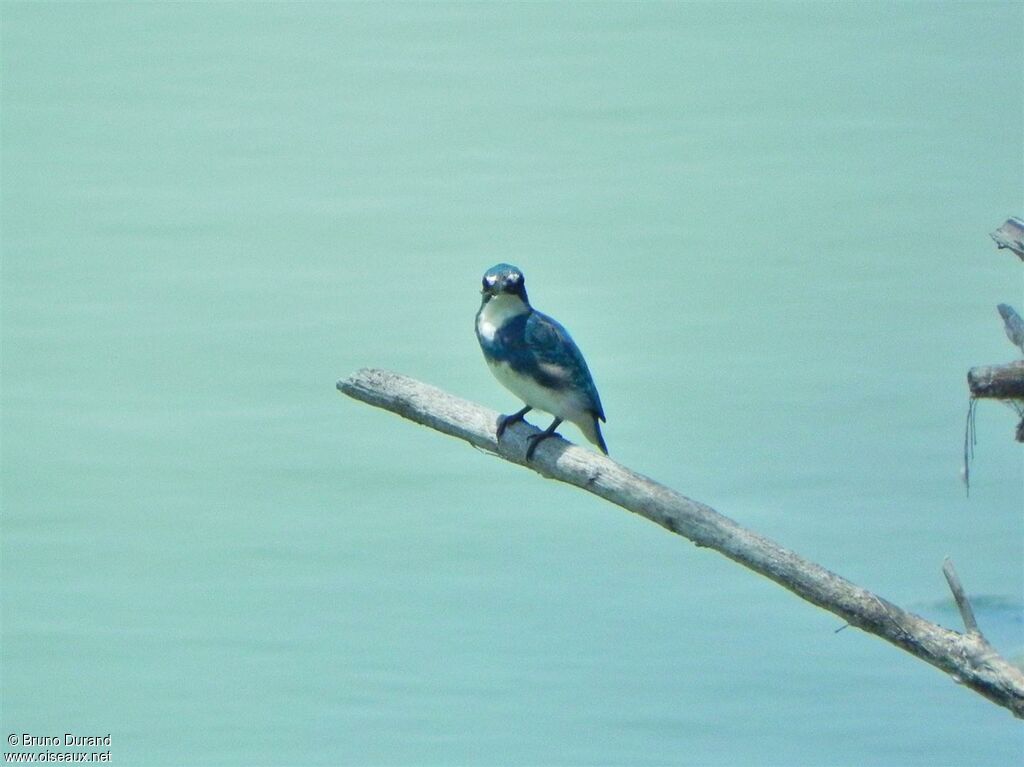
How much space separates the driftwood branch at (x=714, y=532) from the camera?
2.28 metres

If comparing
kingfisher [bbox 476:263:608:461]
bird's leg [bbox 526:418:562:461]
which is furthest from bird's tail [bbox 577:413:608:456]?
bird's leg [bbox 526:418:562:461]

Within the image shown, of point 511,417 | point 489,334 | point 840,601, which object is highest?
point 489,334

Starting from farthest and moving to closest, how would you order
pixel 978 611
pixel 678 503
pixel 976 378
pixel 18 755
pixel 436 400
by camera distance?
pixel 978 611 < pixel 18 755 < pixel 436 400 < pixel 678 503 < pixel 976 378

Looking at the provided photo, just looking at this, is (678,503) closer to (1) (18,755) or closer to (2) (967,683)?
(2) (967,683)

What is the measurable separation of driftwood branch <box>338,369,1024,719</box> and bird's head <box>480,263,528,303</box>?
314 mm

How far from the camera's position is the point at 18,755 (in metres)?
4.56

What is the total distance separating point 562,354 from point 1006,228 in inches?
35.5

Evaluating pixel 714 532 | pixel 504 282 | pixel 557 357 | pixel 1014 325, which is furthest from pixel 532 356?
pixel 1014 325

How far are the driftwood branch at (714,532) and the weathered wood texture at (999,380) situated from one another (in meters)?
0.37

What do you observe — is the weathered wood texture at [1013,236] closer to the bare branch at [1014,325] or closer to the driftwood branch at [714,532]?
the bare branch at [1014,325]

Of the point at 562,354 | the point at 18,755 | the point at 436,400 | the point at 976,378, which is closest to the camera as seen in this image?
the point at 976,378

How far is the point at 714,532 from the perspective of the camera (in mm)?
2436

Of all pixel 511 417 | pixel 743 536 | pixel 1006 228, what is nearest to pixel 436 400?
pixel 511 417

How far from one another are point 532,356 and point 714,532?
28.1 inches
